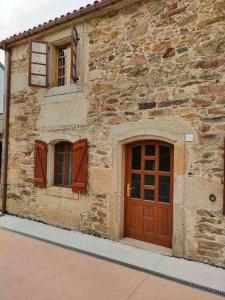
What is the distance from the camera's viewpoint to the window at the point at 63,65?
22.5 ft

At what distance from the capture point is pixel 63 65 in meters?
7.01

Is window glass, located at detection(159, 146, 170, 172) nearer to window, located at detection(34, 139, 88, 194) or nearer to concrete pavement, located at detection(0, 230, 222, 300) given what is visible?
window, located at detection(34, 139, 88, 194)

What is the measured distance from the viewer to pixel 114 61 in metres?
5.80

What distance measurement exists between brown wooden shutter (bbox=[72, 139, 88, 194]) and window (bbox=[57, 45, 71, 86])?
73.5 inches

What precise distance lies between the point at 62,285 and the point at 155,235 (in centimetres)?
226

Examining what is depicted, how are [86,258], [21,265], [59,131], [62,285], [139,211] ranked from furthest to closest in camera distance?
[59,131] → [139,211] → [86,258] → [21,265] → [62,285]

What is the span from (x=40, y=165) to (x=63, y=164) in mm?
638

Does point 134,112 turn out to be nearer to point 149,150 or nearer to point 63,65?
point 149,150

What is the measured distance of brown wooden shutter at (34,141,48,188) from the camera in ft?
22.6

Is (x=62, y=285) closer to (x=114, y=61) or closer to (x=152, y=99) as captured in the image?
(x=152, y=99)

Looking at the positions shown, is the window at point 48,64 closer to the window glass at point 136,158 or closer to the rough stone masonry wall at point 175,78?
the rough stone masonry wall at point 175,78

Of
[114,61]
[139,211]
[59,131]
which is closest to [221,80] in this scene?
[114,61]

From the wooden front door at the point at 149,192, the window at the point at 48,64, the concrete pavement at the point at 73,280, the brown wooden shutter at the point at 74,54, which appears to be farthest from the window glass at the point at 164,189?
the window at the point at 48,64

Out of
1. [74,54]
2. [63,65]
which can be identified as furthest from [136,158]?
[63,65]
